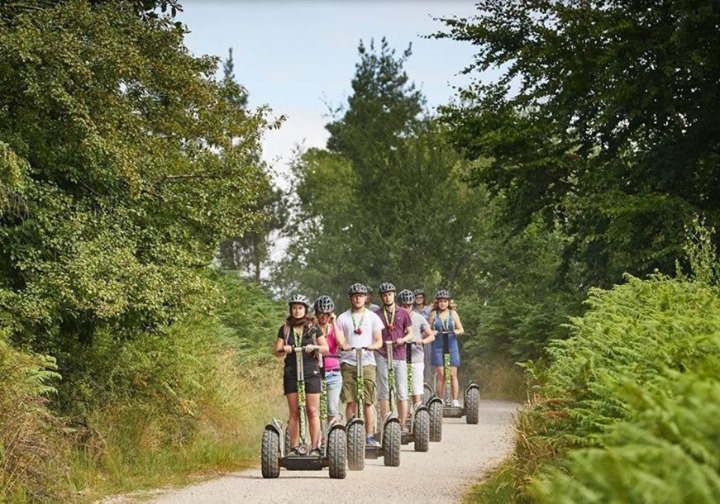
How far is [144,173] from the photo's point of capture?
1794 centimetres

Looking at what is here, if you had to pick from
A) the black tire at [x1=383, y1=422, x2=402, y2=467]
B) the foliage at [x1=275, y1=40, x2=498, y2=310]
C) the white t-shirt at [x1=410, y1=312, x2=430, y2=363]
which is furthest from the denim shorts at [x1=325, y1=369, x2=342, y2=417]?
the foliage at [x1=275, y1=40, x2=498, y2=310]

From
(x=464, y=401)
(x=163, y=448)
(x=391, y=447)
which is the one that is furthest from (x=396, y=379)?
(x=464, y=401)

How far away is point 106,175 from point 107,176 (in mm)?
48

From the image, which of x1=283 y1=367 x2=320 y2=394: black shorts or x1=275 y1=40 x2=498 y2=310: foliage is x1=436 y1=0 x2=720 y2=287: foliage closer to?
x1=283 y1=367 x2=320 y2=394: black shorts

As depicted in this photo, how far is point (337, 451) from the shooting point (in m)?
14.7

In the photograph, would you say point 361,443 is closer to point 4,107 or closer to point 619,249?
point 4,107

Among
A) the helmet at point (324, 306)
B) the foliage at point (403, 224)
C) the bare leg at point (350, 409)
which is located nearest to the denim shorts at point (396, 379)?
the bare leg at point (350, 409)

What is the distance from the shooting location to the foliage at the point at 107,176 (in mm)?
16016

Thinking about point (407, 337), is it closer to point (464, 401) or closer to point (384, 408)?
point (384, 408)

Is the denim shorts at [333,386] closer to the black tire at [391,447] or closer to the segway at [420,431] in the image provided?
the black tire at [391,447]

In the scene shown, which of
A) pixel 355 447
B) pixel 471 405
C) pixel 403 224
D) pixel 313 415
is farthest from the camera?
pixel 403 224

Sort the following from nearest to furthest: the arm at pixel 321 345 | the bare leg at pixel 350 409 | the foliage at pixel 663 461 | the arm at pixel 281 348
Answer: the foliage at pixel 663 461 < the arm at pixel 281 348 < the arm at pixel 321 345 < the bare leg at pixel 350 409

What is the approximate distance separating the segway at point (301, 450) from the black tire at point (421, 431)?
10.6ft

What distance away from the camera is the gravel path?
13438 millimetres
